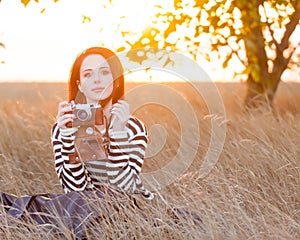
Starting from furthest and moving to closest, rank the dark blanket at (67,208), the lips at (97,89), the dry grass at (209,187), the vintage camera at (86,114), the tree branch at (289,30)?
the tree branch at (289,30), the lips at (97,89), the vintage camera at (86,114), the dark blanket at (67,208), the dry grass at (209,187)

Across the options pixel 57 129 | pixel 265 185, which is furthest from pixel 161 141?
pixel 57 129

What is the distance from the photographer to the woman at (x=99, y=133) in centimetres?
429

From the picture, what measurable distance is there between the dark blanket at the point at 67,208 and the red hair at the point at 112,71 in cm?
69

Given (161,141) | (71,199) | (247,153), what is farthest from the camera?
(161,141)

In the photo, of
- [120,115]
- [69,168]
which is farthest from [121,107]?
[69,168]

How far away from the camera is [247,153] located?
5.29 m

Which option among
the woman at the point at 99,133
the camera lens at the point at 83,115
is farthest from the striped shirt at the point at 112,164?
the camera lens at the point at 83,115

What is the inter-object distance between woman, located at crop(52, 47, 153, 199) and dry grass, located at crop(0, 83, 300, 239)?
0.31 m

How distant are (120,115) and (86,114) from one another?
0.68 feet

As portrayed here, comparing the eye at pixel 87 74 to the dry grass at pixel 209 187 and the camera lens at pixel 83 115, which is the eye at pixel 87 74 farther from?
the dry grass at pixel 209 187

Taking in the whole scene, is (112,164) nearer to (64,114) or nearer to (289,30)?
(64,114)

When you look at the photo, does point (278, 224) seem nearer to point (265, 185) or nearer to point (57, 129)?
point (265, 185)

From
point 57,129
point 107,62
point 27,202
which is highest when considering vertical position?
point 107,62

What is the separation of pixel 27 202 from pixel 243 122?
10.2 ft
